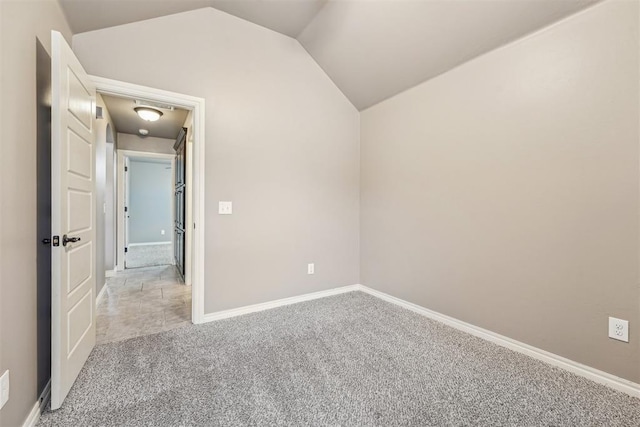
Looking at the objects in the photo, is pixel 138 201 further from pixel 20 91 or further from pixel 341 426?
pixel 341 426

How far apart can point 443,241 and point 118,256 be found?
5013 mm

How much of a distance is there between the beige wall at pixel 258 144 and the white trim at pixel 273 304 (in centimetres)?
6

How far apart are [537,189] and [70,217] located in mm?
3035

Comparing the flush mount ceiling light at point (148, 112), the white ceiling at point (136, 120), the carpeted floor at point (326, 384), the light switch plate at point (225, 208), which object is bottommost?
the carpeted floor at point (326, 384)

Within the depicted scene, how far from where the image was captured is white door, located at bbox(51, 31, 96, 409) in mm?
1385

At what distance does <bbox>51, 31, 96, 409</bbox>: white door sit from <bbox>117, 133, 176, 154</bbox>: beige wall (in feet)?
11.5

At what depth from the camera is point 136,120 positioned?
4.09m

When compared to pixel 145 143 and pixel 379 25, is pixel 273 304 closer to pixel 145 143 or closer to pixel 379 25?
pixel 379 25

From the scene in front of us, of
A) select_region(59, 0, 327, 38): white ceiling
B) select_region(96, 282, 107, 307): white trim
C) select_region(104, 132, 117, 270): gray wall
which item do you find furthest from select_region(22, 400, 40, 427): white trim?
select_region(104, 132, 117, 270): gray wall

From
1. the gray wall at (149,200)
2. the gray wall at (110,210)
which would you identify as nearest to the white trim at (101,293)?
the gray wall at (110,210)

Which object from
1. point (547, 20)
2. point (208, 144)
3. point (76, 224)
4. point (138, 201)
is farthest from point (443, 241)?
point (138, 201)

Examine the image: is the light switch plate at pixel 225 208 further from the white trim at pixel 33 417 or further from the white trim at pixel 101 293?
the white trim at pixel 101 293

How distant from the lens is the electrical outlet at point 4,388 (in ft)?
3.43

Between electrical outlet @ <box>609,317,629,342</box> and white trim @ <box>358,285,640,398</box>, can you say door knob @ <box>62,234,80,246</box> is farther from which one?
electrical outlet @ <box>609,317,629,342</box>
